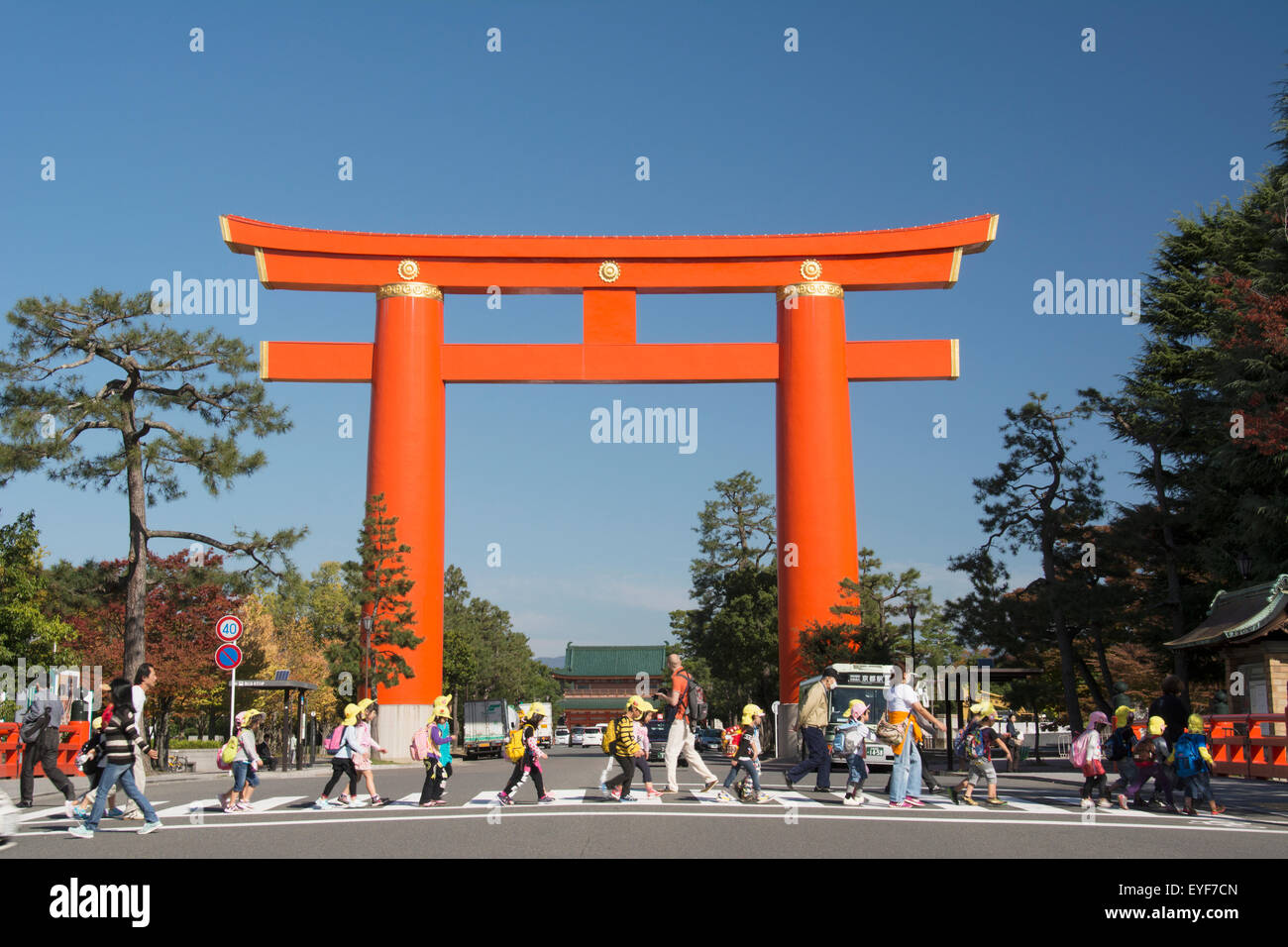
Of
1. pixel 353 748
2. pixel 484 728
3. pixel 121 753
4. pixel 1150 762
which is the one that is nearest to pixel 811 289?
pixel 484 728

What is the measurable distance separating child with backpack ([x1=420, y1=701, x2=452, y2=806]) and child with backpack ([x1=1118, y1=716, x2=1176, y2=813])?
8067mm

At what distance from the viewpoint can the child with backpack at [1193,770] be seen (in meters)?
13.6

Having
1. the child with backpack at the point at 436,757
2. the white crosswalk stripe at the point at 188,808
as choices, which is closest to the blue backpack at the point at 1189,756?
the child with backpack at the point at 436,757

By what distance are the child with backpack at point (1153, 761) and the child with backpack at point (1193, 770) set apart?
0.51ft

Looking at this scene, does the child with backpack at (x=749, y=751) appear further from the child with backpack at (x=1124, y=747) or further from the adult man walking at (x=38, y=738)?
the adult man walking at (x=38, y=738)

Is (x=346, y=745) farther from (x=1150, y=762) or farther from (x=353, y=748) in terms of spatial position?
(x=1150, y=762)

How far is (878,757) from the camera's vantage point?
24.0 metres

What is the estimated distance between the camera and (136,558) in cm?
2572

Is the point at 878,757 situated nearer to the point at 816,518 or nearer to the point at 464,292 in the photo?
the point at 816,518

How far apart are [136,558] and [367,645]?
8577 millimetres

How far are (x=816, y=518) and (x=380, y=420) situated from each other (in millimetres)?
13125

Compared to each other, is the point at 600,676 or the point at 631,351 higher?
the point at 631,351

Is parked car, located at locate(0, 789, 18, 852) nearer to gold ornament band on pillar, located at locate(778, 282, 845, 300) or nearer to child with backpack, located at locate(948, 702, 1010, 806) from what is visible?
child with backpack, located at locate(948, 702, 1010, 806)
